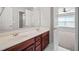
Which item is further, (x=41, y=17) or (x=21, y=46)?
(x=41, y=17)

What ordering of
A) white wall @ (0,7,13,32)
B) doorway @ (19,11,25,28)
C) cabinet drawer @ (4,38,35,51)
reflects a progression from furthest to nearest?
doorway @ (19,11,25,28)
white wall @ (0,7,13,32)
cabinet drawer @ (4,38,35,51)

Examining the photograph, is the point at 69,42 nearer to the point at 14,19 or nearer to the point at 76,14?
the point at 76,14

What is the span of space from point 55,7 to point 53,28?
24 cm

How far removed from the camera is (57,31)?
4.07ft

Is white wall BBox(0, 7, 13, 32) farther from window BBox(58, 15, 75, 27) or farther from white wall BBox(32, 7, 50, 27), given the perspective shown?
window BBox(58, 15, 75, 27)

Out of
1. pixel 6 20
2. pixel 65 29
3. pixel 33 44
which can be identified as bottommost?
pixel 33 44

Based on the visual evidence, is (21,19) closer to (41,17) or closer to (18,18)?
(18,18)

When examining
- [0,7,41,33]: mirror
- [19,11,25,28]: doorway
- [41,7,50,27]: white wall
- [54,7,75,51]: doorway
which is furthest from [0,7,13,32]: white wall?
[54,7,75,51]: doorway

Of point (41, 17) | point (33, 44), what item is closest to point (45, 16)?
point (41, 17)

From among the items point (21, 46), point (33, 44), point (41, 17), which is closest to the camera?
point (21, 46)

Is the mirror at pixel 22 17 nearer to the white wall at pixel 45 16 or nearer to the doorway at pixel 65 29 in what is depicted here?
the white wall at pixel 45 16
